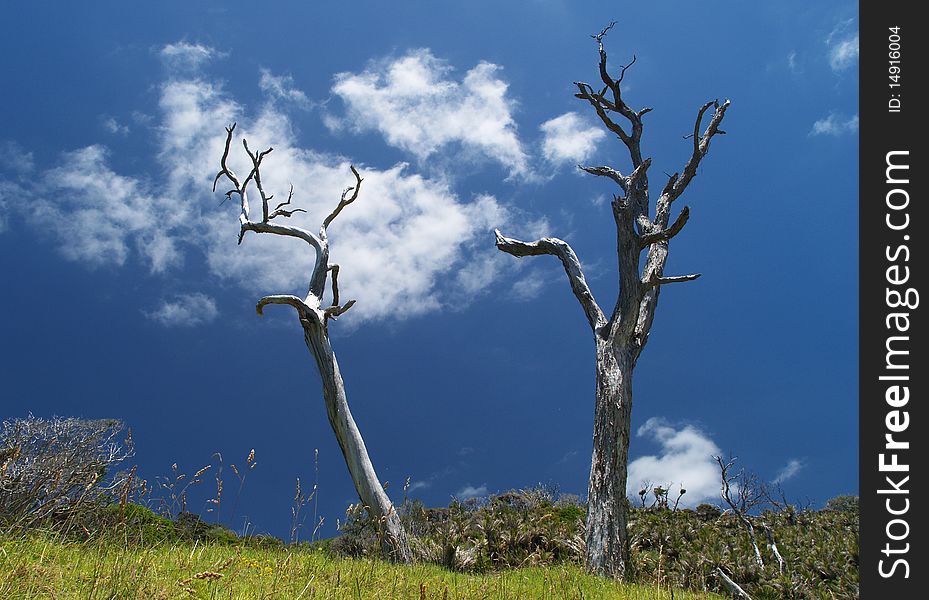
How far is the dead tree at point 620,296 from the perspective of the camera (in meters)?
11.2

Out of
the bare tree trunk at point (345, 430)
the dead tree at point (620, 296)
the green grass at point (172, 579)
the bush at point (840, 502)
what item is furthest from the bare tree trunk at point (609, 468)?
the bush at point (840, 502)

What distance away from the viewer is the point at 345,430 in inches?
522

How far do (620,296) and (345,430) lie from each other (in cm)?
610

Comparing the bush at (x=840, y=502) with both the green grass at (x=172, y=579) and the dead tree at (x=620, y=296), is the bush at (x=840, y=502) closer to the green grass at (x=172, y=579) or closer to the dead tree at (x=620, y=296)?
the dead tree at (x=620, y=296)

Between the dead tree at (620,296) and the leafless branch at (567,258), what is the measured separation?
0.07 feet

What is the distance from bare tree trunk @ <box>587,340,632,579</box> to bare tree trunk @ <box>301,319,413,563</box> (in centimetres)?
358

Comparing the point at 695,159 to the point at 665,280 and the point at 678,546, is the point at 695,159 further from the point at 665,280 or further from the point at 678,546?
the point at 678,546

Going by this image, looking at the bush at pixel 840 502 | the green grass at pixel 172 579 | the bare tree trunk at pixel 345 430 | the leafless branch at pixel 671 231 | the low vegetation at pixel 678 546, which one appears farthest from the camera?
the bush at pixel 840 502

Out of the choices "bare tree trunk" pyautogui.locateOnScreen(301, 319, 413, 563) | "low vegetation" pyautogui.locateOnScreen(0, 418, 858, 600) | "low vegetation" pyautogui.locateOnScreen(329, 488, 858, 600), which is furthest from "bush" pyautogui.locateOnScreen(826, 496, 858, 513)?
"bare tree trunk" pyautogui.locateOnScreen(301, 319, 413, 563)
